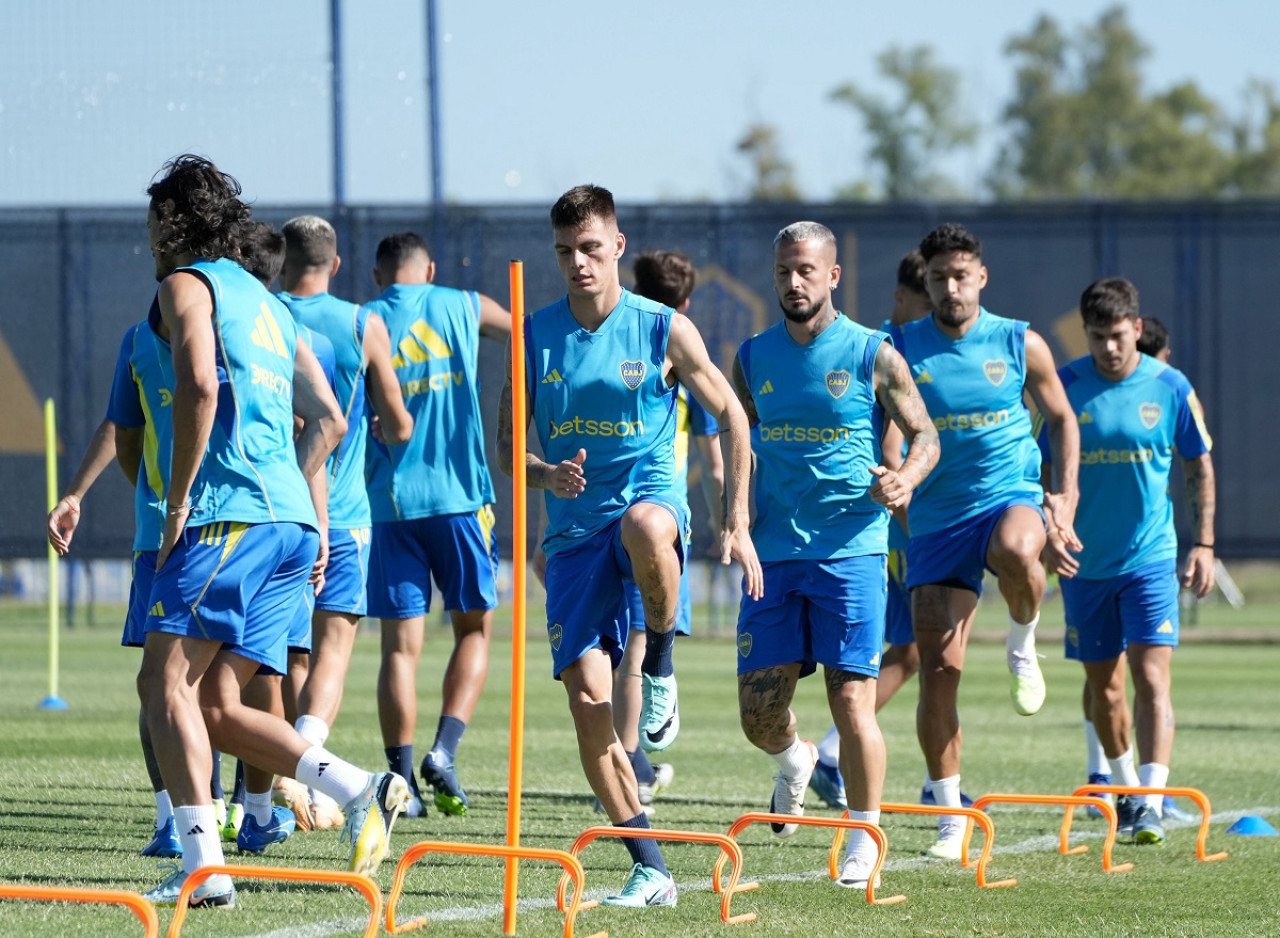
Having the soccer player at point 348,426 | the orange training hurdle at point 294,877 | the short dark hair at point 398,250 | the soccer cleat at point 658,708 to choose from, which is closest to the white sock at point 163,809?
the soccer player at point 348,426

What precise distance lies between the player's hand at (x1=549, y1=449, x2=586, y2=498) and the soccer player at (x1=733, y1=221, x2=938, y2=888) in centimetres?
93

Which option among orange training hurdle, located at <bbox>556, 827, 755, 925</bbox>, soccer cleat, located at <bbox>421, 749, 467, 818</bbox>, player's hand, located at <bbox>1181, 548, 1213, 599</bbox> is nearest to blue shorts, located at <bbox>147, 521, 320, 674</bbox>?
orange training hurdle, located at <bbox>556, 827, 755, 925</bbox>

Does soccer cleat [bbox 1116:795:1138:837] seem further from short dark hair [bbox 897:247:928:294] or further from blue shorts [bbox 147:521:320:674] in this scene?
blue shorts [bbox 147:521:320:674]

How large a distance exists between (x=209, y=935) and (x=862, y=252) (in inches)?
689

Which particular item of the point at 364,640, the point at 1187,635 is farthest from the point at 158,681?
the point at 1187,635

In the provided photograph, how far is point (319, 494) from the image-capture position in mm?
6613

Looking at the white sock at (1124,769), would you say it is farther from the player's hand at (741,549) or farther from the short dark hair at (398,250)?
the short dark hair at (398,250)

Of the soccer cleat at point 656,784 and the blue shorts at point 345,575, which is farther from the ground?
the blue shorts at point 345,575

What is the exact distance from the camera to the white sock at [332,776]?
557cm

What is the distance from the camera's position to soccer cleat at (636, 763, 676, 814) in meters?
8.33

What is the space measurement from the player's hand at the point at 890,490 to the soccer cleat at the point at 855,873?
3.91 feet

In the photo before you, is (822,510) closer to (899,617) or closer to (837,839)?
(837,839)

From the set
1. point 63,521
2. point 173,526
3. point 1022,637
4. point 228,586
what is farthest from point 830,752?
point 173,526

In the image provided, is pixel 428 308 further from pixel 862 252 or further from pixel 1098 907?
pixel 862 252
